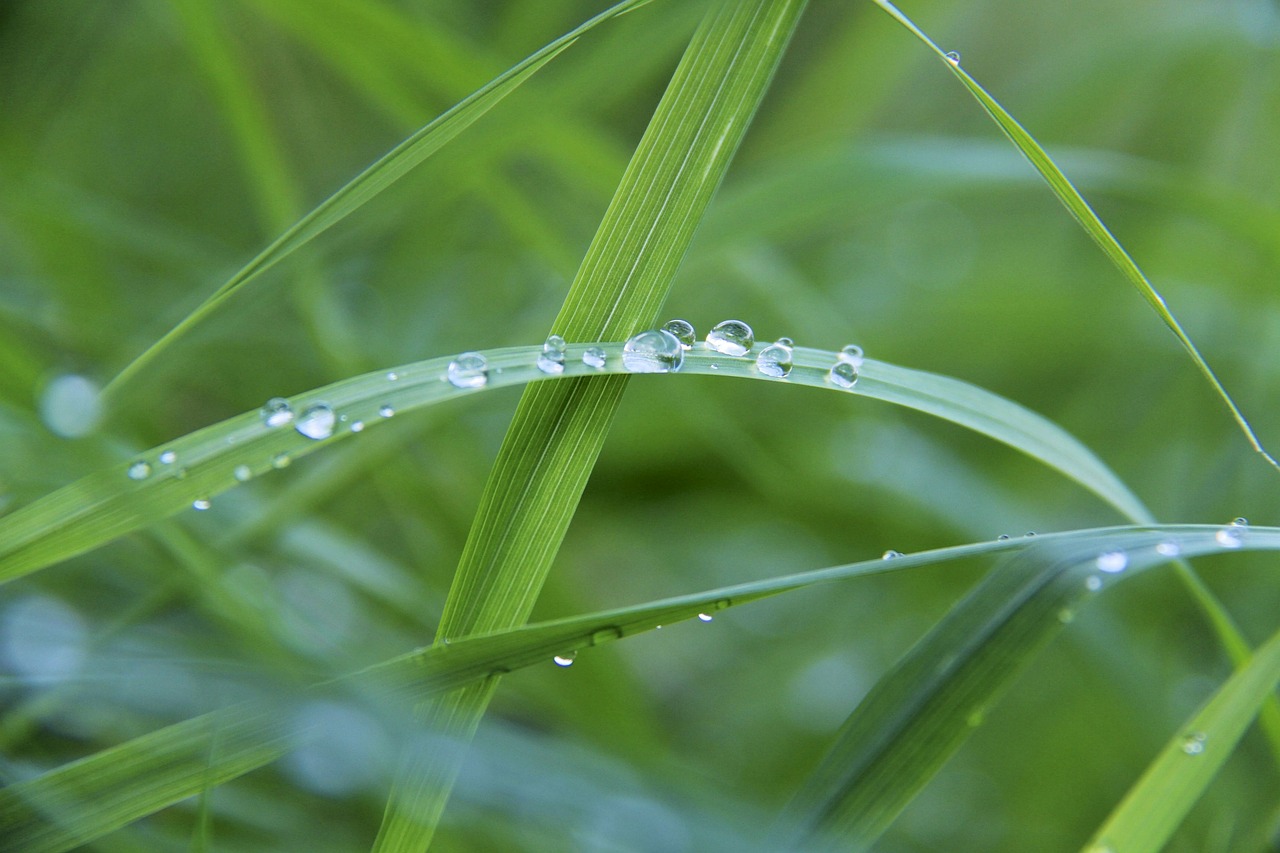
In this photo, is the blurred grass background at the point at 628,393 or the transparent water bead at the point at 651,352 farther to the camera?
the blurred grass background at the point at 628,393

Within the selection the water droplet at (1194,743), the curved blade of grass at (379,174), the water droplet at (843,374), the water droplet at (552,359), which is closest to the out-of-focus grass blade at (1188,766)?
the water droplet at (1194,743)

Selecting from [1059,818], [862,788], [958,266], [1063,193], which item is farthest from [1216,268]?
[862,788]

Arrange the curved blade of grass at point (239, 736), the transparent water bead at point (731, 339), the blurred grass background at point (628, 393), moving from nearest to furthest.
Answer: the curved blade of grass at point (239, 736)
the transparent water bead at point (731, 339)
the blurred grass background at point (628, 393)

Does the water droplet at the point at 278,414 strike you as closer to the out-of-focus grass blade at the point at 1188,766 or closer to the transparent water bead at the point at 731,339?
the transparent water bead at the point at 731,339

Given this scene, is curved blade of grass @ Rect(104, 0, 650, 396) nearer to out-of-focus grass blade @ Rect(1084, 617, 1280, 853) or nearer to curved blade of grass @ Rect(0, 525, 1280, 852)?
curved blade of grass @ Rect(0, 525, 1280, 852)

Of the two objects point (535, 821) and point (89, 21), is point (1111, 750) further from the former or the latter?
point (89, 21)

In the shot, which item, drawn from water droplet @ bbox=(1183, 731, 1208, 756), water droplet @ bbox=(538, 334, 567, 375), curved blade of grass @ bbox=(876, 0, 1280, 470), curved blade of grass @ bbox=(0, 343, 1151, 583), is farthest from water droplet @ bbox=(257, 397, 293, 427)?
water droplet @ bbox=(1183, 731, 1208, 756)

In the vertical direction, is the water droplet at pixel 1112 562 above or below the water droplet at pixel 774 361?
below
